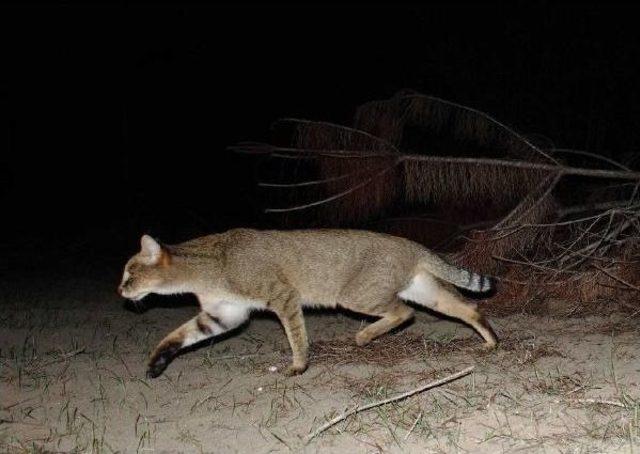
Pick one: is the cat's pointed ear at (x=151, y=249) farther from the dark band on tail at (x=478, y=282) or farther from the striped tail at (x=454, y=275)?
the dark band on tail at (x=478, y=282)

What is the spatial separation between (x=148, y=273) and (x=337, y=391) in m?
2.15

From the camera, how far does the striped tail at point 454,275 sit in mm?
6113

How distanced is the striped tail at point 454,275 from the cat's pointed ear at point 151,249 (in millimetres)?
2429

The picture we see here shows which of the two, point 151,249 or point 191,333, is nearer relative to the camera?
point 151,249

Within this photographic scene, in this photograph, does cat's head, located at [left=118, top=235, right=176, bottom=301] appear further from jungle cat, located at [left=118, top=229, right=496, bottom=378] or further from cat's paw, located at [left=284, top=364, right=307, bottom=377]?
cat's paw, located at [left=284, top=364, right=307, bottom=377]

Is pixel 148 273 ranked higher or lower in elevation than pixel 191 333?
higher

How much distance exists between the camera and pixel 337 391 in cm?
483

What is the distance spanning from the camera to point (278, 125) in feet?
23.1

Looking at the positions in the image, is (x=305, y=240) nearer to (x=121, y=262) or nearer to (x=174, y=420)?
(x=174, y=420)

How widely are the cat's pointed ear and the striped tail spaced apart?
243 centimetres

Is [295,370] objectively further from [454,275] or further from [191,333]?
[454,275]

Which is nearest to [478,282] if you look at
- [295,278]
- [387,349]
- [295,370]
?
[387,349]

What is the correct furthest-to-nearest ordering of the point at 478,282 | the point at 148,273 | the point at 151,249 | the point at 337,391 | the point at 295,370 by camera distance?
the point at 478,282, the point at 148,273, the point at 151,249, the point at 295,370, the point at 337,391

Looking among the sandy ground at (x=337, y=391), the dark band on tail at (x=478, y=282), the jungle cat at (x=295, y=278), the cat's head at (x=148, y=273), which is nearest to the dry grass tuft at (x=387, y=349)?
the sandy ground at (x=337, y=391)
